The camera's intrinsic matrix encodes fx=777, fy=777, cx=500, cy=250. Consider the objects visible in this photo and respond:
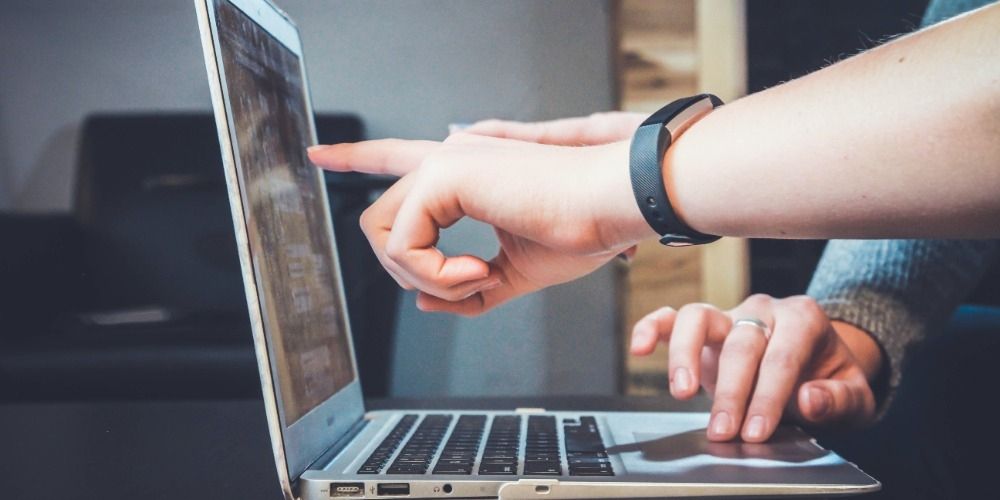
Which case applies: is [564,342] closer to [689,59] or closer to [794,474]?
[689,59]

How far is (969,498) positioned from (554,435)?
1.11ft

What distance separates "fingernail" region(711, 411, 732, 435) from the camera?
64cm

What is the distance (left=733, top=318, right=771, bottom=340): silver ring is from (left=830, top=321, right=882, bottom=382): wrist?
143 mm

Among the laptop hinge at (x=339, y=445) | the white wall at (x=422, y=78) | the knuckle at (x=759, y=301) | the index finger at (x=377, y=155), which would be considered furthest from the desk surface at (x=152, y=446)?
the white wall at (x=422, y=78)

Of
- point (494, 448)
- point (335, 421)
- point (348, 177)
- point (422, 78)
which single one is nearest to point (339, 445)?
point (335, 421)

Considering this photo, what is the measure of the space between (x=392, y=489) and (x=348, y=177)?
94 cm

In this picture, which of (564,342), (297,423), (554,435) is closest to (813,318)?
(554,435)

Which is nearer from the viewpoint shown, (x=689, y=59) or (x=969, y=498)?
(x=969, y=498)

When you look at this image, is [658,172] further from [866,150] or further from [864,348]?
[864,348]

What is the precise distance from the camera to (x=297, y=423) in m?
0.58

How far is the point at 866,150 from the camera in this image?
466 mm

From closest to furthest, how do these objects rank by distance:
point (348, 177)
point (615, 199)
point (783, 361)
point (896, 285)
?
1. point (615, 199)
2. point (783, 361)
3. point (896, 285)
4. point (348, 177)

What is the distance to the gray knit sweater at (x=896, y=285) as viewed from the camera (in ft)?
2.83

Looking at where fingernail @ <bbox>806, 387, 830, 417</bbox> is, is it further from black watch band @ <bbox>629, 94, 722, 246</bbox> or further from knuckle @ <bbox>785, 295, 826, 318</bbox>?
black watch band @ <bbox>629, 94, 722, 246</bbox>
